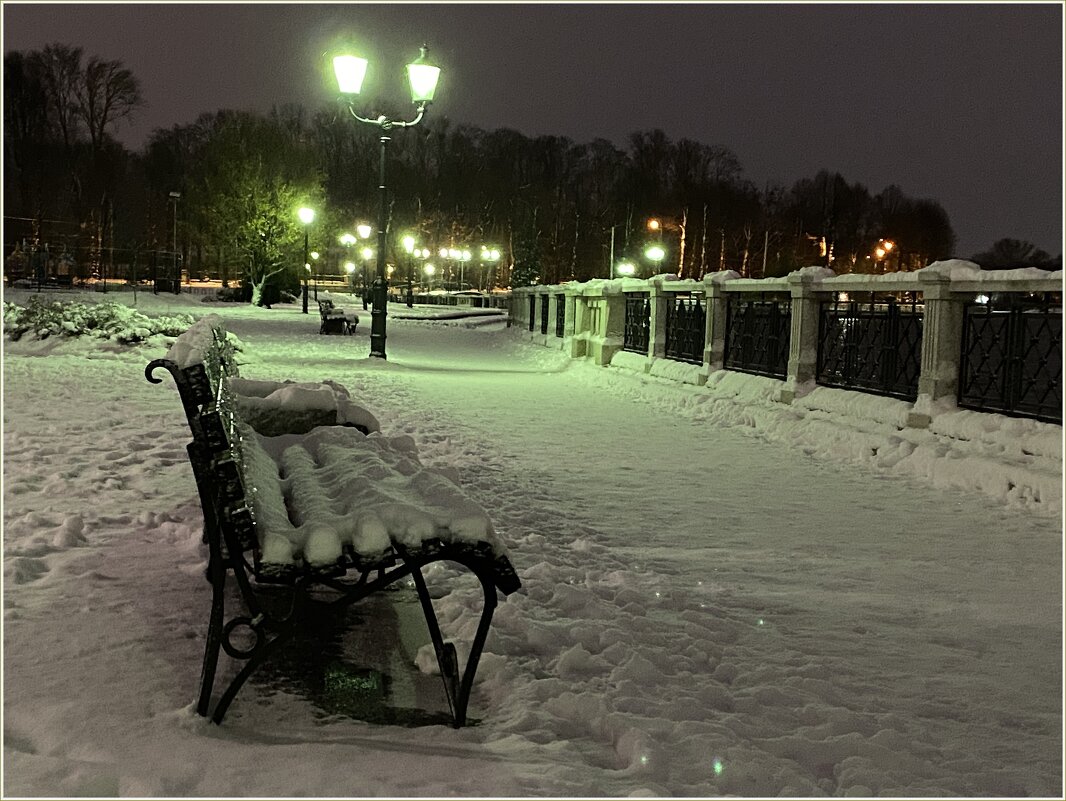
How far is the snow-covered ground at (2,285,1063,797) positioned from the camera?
2.91m

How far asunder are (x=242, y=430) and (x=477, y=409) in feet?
24.4

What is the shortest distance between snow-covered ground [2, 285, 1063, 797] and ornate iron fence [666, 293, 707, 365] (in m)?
5.78

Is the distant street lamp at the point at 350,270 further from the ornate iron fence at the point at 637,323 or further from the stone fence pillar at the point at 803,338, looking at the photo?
the stone fence pillar at the point at 803,338

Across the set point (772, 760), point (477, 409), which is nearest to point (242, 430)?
point (772, 760)

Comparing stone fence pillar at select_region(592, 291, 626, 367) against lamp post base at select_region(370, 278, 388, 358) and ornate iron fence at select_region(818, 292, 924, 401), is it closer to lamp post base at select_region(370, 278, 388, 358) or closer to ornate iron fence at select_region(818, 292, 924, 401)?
lamp post base at select_region(370, 278, 388, 358)

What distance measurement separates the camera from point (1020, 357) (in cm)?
798

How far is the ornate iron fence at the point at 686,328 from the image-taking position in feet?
48.4

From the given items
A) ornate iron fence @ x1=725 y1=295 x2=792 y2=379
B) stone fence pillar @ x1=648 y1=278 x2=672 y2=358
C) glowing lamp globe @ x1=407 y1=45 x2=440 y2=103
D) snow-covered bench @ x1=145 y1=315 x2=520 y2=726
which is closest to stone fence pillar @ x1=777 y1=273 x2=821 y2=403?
ornate iron fence @ x1=725 y1=295 x2=792 y2=379

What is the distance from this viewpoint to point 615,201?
8100 cm

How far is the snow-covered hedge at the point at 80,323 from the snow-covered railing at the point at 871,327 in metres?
7.89

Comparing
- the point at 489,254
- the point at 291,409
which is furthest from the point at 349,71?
the point at 489,254

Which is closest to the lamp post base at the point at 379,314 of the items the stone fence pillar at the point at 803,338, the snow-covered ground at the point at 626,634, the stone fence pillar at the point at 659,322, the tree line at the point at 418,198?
the stone fence pillar at the point at 659,322

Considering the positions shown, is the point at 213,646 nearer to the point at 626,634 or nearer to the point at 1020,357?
the point at 626,634

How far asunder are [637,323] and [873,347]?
7.95 metres
